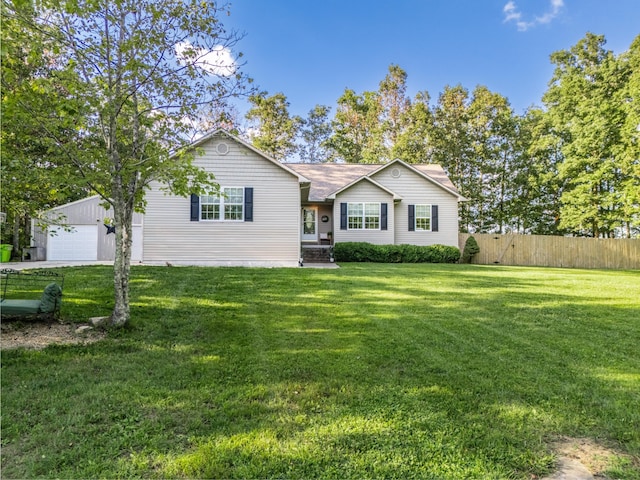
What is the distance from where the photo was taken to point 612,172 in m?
20.7

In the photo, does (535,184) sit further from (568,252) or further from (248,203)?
(248,203)

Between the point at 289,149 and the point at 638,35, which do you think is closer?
the point at 638,35

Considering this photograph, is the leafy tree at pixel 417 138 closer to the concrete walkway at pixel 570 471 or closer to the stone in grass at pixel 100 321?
the stone in grass at pixel 100 321

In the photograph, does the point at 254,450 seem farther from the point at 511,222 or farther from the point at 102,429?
the point at 511,222

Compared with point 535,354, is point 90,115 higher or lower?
higher

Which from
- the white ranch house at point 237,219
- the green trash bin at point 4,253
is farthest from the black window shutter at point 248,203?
the green trash bin at point 4,253

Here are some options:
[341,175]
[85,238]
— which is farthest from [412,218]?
[85,238]

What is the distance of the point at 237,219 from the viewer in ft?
44.4

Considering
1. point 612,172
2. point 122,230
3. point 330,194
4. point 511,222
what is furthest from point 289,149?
point 122,230

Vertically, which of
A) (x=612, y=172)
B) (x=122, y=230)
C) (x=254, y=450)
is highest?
(x=612, y=172)

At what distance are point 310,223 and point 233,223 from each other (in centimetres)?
555

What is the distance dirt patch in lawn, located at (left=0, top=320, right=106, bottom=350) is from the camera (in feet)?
13.9

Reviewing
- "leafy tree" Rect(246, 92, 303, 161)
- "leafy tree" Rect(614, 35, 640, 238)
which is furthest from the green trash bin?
"leafy tree" Rect(614, 35, 640, 238)

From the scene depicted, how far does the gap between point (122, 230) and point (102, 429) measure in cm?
324
